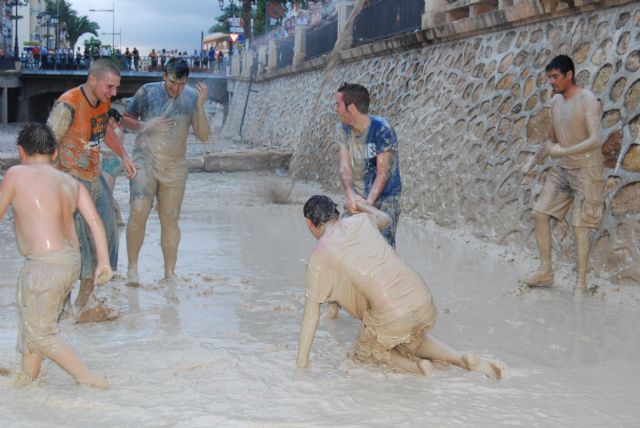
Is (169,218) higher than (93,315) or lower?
higher

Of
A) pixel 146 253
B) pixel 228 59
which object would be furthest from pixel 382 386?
pixel 228 59

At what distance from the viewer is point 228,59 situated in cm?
4591

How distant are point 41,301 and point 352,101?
2491 millimetres

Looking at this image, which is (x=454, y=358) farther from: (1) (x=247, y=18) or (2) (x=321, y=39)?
(1) (x=247, y=18)

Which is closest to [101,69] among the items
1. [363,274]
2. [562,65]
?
[363,274]

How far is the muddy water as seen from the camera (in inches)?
141

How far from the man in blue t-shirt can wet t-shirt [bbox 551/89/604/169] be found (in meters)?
1.59

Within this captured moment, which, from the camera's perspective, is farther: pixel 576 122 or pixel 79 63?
pixel 79 63

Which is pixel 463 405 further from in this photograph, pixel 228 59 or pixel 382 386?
pixel 228 59

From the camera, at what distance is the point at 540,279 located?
6402 millimetres

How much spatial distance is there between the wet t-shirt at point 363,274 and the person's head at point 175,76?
8.22ft

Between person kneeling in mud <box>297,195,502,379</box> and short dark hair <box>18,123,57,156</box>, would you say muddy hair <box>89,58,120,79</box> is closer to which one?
short dark hair <box>18,123,57,156</box>

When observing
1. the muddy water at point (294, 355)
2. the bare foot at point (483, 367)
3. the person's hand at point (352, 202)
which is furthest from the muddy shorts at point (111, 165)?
the bare foot at point (483, 367)

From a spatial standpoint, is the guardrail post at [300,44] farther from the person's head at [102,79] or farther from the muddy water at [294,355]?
the person's head at [102,79]
